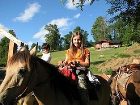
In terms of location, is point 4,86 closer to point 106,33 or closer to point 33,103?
point 33,103

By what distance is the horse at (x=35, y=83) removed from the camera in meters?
6.23

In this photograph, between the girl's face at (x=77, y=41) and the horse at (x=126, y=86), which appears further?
the horse at (x=126, y=86)

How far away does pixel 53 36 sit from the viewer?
509 feet

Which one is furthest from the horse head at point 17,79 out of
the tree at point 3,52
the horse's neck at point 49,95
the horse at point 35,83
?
the tree at point 3,52

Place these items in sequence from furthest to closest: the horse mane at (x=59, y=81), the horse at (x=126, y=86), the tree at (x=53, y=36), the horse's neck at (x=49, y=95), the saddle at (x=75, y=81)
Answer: the tree at (x=53, y=36)
the horse at (x=126, y=86)
the saddle at (x=75, y=81)
the horse mane at (x=59, y=81)
the horse's neck at (x=49, y=95)

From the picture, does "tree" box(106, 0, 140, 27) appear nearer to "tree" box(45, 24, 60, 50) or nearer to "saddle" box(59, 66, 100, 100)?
"saddle" box(59, 66, 100, 100)

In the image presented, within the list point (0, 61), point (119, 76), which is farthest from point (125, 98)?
point (0, 61)

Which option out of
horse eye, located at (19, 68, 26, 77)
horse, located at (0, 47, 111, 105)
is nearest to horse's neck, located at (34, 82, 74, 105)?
horse, located at (0, 47, 111, 105)

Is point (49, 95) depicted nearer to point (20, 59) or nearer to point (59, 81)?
point (59, 81)

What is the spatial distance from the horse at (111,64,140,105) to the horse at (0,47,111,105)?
167cm

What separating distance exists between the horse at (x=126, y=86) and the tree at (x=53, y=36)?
143 m

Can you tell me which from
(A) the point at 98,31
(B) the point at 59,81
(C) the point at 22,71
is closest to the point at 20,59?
(C) the point at 22,71

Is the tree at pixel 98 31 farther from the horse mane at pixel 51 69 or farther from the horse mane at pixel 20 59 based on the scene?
the horse mane at pixel 20 59

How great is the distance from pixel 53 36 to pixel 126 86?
14600 centimetres
